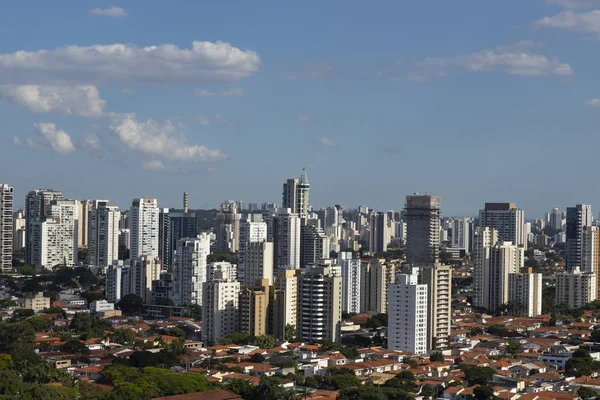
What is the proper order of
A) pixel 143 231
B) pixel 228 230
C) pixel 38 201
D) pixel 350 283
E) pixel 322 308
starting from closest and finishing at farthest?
pixel 322 308
pixel 350 283
pixel 143 231
pixel 38 201
pixel 228 230

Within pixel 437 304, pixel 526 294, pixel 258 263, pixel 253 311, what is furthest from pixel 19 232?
pixel 437 304

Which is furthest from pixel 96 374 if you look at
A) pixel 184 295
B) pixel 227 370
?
pixel 184 295

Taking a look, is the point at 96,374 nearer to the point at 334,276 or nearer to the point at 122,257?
the point at 334,276

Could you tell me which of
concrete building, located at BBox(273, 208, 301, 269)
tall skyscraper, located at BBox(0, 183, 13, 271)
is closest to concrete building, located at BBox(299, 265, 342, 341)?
concrete building, located at BBox(273, 208, 301, 269)

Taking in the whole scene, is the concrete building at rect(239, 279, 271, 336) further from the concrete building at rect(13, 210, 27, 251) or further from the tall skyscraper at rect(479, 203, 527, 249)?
the tall skyscraper at rect(479, 203, 527, 249)

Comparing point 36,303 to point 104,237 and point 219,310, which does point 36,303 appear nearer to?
point 219,310

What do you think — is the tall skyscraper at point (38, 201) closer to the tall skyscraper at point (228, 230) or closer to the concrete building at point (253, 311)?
the tall skyscraper at point (228, 230)

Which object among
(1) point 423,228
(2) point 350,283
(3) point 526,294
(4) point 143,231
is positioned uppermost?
(1) point 423,228
